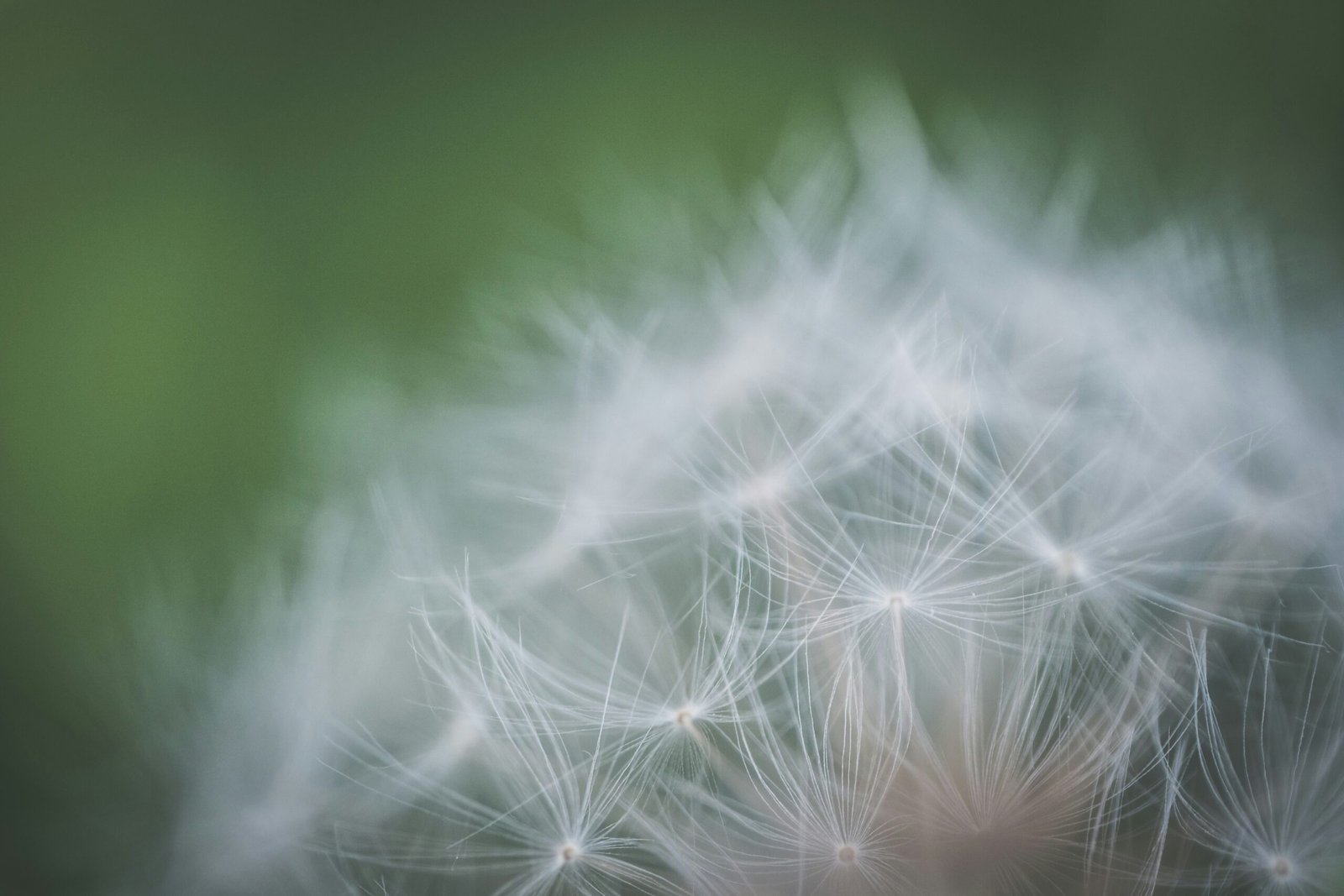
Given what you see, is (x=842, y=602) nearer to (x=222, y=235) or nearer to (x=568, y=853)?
(x=568, y=853)

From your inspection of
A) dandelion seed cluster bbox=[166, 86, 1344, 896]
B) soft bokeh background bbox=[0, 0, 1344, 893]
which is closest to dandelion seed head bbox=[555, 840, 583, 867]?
dandelion seed cluster bbox=[166, 86, 1344, 896]

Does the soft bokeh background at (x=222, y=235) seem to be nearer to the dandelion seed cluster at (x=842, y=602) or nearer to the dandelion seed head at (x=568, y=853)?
the dandelion seed cluster at (x=842, y=602)

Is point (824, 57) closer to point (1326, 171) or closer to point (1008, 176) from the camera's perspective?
point (1008, 176)

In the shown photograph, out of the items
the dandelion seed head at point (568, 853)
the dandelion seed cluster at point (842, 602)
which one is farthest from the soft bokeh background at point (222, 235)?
the dandelion seed head at point (568, 853)

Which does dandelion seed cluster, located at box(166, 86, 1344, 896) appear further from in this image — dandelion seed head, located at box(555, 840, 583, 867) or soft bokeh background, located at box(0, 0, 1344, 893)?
soft bokeh background, located at box(0, 0, 1344, 893)

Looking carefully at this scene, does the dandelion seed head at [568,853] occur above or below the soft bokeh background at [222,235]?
below

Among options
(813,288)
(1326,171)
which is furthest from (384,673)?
(1326,171)
